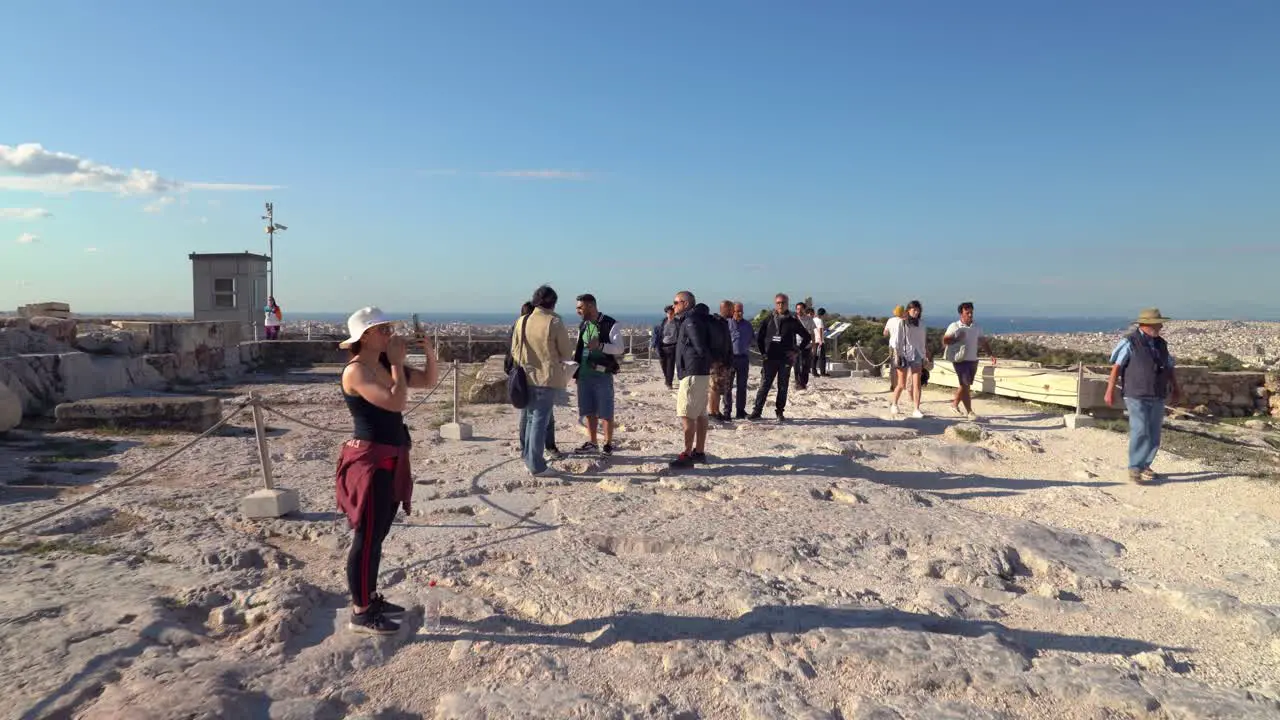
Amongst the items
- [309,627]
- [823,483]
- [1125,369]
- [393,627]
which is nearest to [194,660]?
[309,627]

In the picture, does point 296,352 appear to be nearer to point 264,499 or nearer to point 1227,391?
point 264,499

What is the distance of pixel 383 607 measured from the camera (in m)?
3.40

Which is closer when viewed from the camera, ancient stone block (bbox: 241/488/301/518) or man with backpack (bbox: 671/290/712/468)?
ancient stone block (bbox: 241/488/301/518)

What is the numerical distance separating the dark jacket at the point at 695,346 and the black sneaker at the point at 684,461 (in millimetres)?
702

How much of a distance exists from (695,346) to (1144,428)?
3.95 metres

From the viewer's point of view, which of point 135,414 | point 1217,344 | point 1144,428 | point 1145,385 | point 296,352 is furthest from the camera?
point 1217,344

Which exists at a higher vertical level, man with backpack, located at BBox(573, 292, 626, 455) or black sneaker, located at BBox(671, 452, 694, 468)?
man with backpack, located at BBox(573, 292, 626, 455)

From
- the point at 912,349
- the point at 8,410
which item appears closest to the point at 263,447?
the point at 8,410

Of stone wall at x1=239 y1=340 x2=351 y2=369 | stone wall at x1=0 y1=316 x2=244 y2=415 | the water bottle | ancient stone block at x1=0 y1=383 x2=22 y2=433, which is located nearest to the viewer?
the water bottle

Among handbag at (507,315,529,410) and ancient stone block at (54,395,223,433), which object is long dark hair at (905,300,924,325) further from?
ancient stone block at (54,395,223,433)

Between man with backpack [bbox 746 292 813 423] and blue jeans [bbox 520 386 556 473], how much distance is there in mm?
3664

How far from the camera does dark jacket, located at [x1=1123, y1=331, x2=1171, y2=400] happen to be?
6.41m

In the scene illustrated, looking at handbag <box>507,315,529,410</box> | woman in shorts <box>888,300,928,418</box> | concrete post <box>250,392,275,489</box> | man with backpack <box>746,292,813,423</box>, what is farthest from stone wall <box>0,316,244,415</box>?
woman in shorts <box>888,300,928,418</box>

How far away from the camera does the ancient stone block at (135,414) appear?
8117mm
